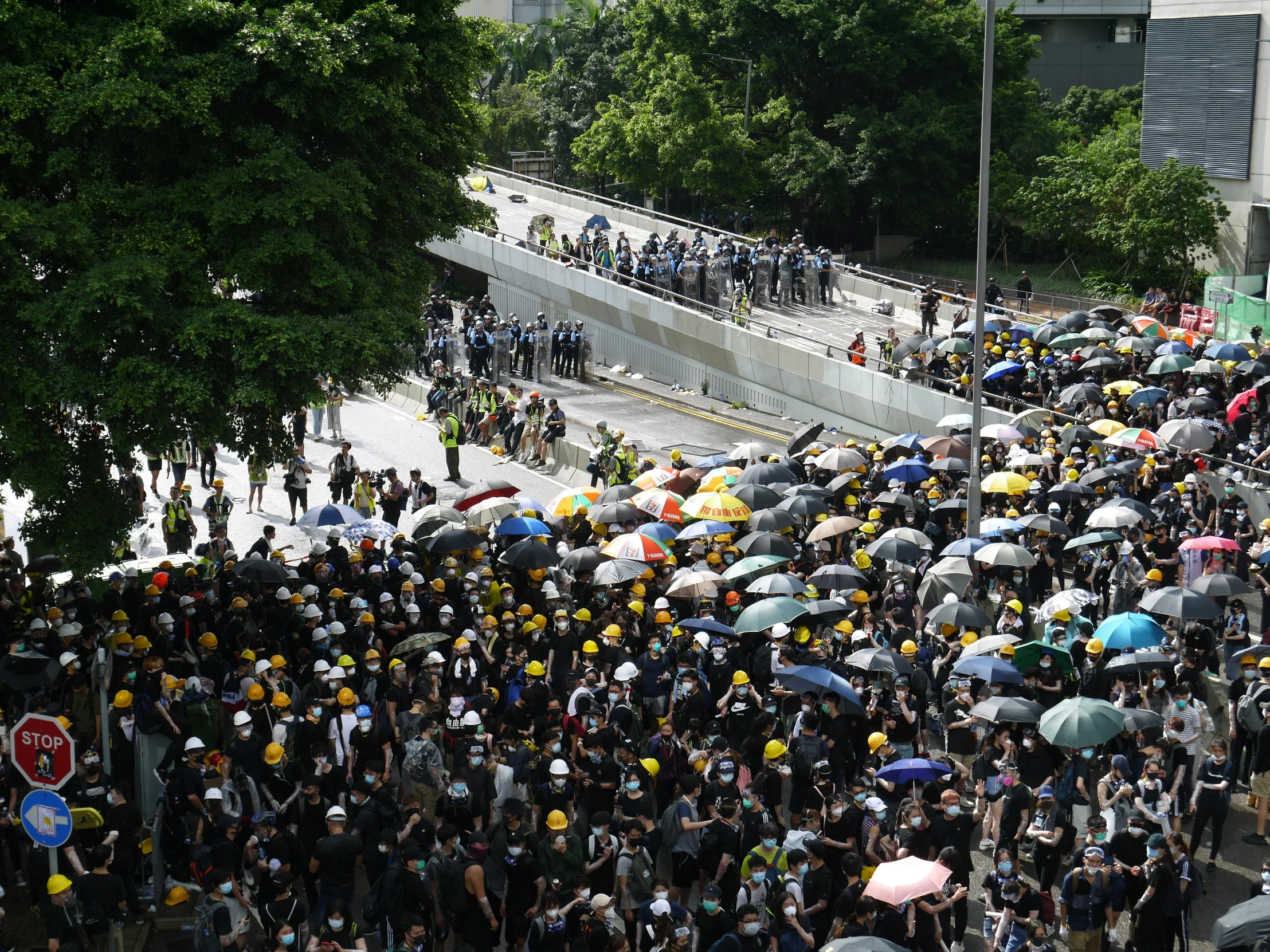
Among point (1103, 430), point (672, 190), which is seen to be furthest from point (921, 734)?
point (672, 190)

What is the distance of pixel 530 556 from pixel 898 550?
4723mm

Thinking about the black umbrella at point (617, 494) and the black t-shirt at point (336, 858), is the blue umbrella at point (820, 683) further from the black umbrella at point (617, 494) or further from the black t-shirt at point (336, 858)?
the black umbrella at point (617, 494)

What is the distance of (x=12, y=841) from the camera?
14172mm

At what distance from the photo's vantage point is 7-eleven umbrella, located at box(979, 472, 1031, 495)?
21.8 metres

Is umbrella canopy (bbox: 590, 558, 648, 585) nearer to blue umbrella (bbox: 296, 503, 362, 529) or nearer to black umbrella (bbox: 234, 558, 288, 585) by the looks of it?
black umbrella (bbox: 234, 558, 288, 585)

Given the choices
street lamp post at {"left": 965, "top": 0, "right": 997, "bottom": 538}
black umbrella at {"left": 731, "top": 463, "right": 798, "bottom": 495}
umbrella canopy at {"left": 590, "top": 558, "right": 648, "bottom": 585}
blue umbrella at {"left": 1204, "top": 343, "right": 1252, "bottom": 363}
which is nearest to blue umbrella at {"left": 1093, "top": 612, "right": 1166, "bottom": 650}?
street lamp post at {"left": 965, "top": 0, "right": 997, "bottom": 538}

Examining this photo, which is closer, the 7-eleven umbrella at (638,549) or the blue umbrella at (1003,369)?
the 7-eleven umbrella at (638,549)

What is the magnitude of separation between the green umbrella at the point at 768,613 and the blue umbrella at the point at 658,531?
329 cm

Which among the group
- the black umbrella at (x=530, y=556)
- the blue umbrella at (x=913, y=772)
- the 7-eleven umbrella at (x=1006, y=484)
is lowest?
the blue umbrella at (x=913, y=772)

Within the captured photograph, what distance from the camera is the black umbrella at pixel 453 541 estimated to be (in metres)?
19.7

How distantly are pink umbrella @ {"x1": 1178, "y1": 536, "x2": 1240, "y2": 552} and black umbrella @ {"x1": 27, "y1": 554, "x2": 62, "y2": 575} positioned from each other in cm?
1473

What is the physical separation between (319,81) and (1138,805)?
445 inches

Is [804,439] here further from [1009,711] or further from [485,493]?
[1009,711]

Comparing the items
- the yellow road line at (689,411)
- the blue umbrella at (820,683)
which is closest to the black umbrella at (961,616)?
the blue umbrella at (820,683)
